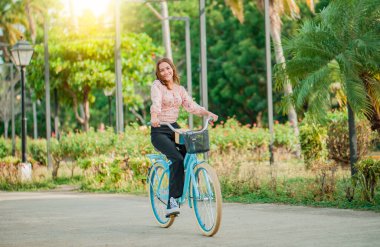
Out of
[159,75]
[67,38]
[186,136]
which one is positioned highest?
[67,38]

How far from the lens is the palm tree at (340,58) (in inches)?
606

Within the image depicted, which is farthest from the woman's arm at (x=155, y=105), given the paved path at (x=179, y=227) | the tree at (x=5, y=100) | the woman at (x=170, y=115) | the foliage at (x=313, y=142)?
the tree at (x=5, y=100)

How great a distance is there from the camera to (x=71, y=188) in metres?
20.0

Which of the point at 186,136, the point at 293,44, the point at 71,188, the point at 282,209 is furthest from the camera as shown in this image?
the point at 71,188

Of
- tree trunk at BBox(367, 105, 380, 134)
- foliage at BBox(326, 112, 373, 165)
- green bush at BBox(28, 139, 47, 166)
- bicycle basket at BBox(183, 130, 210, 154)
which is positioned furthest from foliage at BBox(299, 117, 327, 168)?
green bush at BBox(28, 139, 47, 166)

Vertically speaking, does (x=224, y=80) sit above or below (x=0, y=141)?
above

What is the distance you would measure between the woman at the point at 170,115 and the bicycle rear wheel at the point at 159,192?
0.40m

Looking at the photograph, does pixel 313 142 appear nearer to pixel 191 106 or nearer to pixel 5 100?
pixel 191 106

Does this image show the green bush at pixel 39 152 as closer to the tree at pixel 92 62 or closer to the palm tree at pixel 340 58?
the tree at pixel 92 62

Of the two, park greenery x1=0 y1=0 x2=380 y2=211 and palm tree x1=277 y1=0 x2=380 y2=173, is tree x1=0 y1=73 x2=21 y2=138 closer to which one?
park greenery x1=0 y1=0 x2=380 y2=211

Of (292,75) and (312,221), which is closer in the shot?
A: (312,221)

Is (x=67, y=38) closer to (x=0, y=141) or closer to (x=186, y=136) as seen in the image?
(x=0, y=141)

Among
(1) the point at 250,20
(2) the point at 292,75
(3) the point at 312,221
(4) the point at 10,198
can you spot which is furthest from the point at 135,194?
(1) the point at 250,20

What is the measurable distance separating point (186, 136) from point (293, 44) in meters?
6.98
